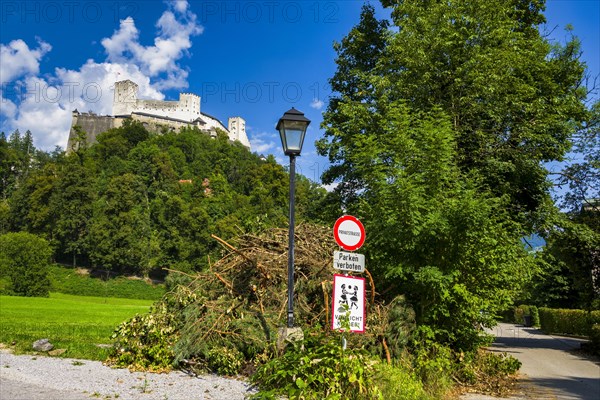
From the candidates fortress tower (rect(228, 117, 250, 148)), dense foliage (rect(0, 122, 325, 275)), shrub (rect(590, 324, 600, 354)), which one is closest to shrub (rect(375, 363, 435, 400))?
shrub (rect(590, 324, 600, 354))

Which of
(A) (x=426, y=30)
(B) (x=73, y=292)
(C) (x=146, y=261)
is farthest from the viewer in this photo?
(C) (x=146, y=261)

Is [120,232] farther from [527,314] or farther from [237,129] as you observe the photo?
[237,129]

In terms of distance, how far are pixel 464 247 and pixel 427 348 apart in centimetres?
202

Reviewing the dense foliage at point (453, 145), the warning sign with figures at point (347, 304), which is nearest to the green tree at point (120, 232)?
the dense foliage at point (453, 145)

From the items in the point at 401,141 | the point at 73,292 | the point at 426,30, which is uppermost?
the point at 426,30

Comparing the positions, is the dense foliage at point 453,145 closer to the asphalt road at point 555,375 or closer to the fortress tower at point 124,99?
the asphalt road at point 555,375

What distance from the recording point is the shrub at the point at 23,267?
44.9 m

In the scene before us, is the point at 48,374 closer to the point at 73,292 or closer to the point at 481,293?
the point at 481,293

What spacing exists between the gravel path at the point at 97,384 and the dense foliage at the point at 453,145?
142 inches

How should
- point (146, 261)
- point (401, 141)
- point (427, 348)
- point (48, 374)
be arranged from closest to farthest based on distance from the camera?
point (48, 374), point (427, 348), point (401, 141), point (146, 261)

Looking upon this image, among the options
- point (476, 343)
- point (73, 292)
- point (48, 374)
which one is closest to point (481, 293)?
point (476, 343)

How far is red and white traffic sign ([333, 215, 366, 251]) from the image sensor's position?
21.8ft

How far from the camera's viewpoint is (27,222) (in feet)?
267

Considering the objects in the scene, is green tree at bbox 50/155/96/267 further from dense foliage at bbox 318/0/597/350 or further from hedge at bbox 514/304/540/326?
dense foliage at bbox 318/0/597/350
